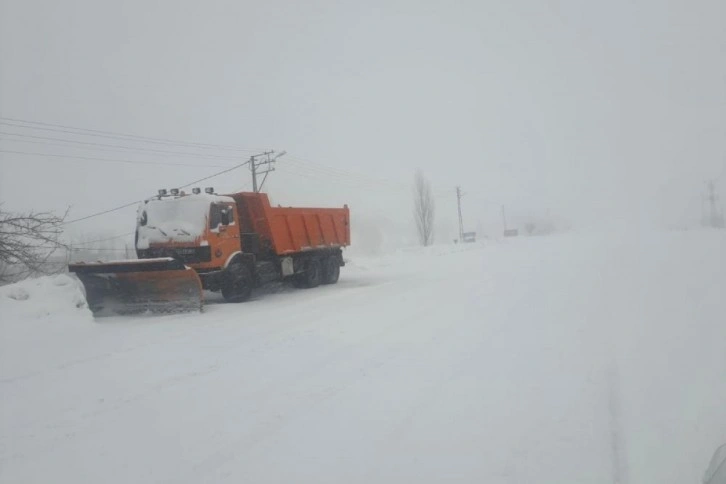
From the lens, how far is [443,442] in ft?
12.2

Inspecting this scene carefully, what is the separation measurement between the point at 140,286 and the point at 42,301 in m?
2.23

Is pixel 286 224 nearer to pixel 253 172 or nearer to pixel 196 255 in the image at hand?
pixel 196 255

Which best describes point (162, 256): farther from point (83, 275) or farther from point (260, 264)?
point (260, 264)

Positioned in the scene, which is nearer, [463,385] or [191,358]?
[463,385]

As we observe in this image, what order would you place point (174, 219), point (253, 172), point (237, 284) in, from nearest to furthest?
point (174, 219) → point (237, 284) → point (253, 172)

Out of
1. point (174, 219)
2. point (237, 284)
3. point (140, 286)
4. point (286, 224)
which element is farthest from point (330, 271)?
point (140, 286)

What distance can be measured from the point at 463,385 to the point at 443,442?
4.01ft

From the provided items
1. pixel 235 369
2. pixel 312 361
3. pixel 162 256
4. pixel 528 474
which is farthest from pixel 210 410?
pixel 162 256

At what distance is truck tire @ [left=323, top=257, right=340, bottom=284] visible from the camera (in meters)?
16.1

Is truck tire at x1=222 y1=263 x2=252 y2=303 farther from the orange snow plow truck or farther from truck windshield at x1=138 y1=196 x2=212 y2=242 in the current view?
A: truck windshield at x1=138 y1=196 x2=212 y2=242

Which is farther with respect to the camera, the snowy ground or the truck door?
the truck door

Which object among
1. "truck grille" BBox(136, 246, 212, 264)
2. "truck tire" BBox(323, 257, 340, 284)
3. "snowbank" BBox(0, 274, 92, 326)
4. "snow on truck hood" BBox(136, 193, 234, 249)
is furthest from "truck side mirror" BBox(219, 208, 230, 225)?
"truck tire" BBox(323, 257, 340, 284)

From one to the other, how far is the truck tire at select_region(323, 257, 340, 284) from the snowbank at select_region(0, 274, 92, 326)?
7.94 meters

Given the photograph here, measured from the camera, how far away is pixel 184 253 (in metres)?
11.2
